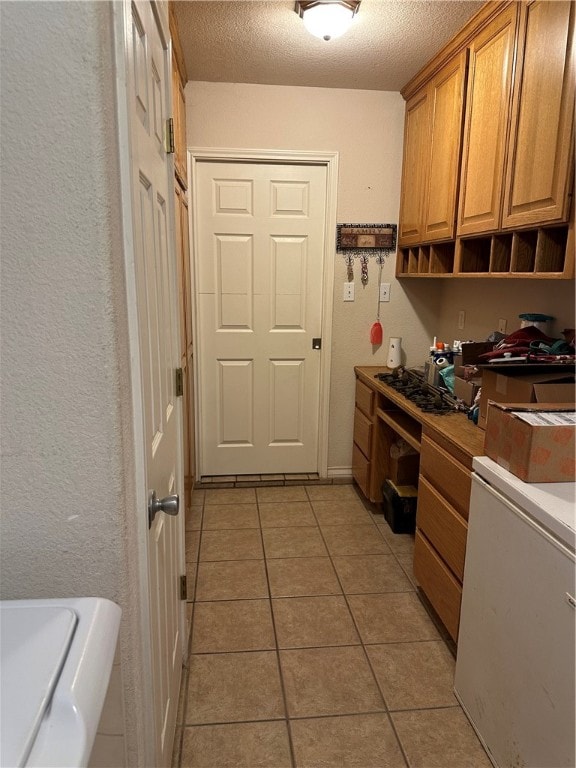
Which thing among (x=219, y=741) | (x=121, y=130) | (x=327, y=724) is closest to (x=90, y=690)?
(x=121, y=130)

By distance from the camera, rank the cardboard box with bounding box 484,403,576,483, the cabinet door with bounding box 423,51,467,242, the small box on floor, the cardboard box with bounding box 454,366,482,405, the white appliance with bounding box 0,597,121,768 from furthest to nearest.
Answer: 1. the small box on floor
2. the cabinet door with bounding box 423,51,467,242
3. the cardboard box with bounding box 454,366,482,405
4. the cardboard box with bounding box 484,403,576,483
5. the white appliance with bounding box 0,597,121,768

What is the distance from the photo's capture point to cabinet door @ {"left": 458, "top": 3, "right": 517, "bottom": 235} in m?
1.97

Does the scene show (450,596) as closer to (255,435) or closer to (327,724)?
(327,724)

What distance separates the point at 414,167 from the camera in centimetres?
298

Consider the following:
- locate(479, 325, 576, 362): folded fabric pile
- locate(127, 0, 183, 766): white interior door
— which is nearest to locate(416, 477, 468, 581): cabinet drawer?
locate(479, 325, 576, 362): folded fabric pile

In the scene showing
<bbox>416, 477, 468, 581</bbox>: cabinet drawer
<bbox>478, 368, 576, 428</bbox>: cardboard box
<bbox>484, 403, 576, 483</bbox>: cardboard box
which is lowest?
<bbox>416, 477, 468, 581</bbox>: cabinet drawer

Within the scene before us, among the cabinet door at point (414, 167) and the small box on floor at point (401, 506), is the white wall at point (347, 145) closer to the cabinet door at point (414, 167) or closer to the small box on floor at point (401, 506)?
the cabinet door at point (414, 167)

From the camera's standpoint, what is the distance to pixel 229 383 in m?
3.41

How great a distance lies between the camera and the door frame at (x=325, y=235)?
121 inches

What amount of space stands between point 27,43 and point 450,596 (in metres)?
2.03

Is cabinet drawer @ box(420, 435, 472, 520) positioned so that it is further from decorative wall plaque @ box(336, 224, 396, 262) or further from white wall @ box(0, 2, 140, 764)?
decorative wall plaque @ box(336, 224, 396, 262)

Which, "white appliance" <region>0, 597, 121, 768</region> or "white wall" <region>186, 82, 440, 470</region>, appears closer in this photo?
"white appliance" <region>0, 597, 121, 768</region>

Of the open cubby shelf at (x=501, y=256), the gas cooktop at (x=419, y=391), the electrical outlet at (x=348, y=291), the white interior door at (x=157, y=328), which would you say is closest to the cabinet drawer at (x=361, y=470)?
the gas cooktop at (x=419, y=391)

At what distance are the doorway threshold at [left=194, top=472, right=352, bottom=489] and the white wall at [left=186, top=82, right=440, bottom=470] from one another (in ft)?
1.73
